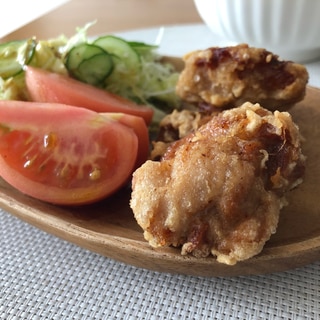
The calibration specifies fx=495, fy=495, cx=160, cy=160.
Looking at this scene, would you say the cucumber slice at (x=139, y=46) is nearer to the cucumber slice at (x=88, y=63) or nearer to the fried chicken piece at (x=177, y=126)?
the cucumber slice at (x=88, y=63)

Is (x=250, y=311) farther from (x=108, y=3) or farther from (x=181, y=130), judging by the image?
(x=108, y=3)

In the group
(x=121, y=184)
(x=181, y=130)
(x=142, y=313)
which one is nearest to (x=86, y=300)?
(x=142, y=313)

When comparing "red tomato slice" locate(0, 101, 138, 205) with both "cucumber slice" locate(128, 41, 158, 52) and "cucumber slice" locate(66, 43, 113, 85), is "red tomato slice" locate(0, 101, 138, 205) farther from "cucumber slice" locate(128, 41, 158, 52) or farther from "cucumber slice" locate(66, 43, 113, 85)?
"cucumber slice" locate(128, 41, 158, 52)

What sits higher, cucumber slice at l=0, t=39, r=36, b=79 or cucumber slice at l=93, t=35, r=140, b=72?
cucumber slice at l=0, t=39, r=36, b=79

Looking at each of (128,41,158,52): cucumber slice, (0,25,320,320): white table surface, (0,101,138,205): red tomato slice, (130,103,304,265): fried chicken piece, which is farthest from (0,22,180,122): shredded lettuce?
(130,103,304,265): fried chicken piece

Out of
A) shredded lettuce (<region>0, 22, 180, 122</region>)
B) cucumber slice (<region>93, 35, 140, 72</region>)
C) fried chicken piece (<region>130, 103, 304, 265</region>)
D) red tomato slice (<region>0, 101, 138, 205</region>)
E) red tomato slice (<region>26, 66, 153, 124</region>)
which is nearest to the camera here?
fried chicken piece (<region>130, 103, 304, 265</region>)
